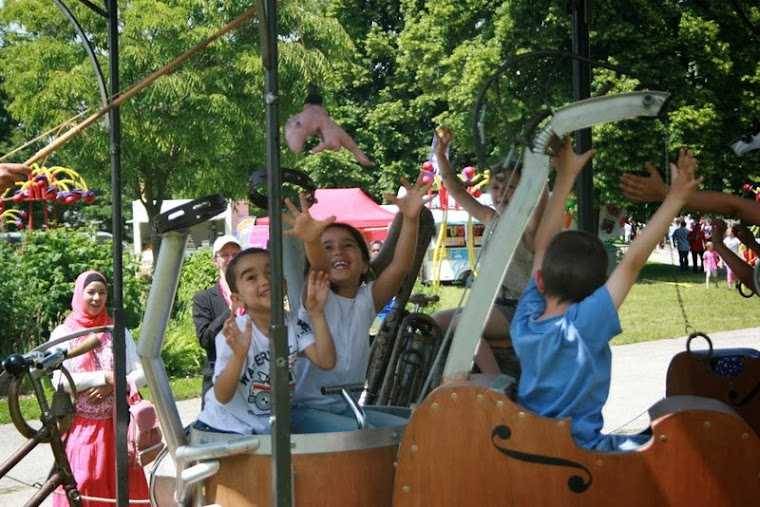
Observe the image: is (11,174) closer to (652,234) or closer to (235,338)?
(235,338)

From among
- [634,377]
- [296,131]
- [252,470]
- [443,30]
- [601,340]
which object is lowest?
[634,377]

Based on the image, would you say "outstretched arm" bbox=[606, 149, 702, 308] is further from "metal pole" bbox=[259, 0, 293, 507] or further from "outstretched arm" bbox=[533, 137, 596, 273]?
"metal pole" bbox=[259, 0, 293, 507]

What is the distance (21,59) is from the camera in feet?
66.2

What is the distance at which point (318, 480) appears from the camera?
112 inches

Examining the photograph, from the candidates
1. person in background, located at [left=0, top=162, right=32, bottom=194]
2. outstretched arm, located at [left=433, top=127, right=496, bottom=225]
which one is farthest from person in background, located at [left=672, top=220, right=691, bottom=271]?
person in background, located at [left=0, top=162, right=32, bottom=194]

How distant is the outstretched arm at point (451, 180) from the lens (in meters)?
3.90

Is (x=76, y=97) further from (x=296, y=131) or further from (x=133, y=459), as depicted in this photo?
(x=296, y=131)

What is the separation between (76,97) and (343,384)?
1766 cm

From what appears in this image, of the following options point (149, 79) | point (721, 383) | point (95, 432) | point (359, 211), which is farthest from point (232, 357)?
point (359, 211)

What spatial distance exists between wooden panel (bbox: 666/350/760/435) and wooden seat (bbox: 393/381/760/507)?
121 centimetres

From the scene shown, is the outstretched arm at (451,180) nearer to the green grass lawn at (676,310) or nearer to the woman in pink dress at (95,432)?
the woman in pink dress at (95,432)

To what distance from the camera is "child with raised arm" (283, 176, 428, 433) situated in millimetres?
3162

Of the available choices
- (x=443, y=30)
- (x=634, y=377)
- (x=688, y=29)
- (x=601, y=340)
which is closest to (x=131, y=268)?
(x=634, y=377)

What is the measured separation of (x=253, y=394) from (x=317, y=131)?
2.75 feet
